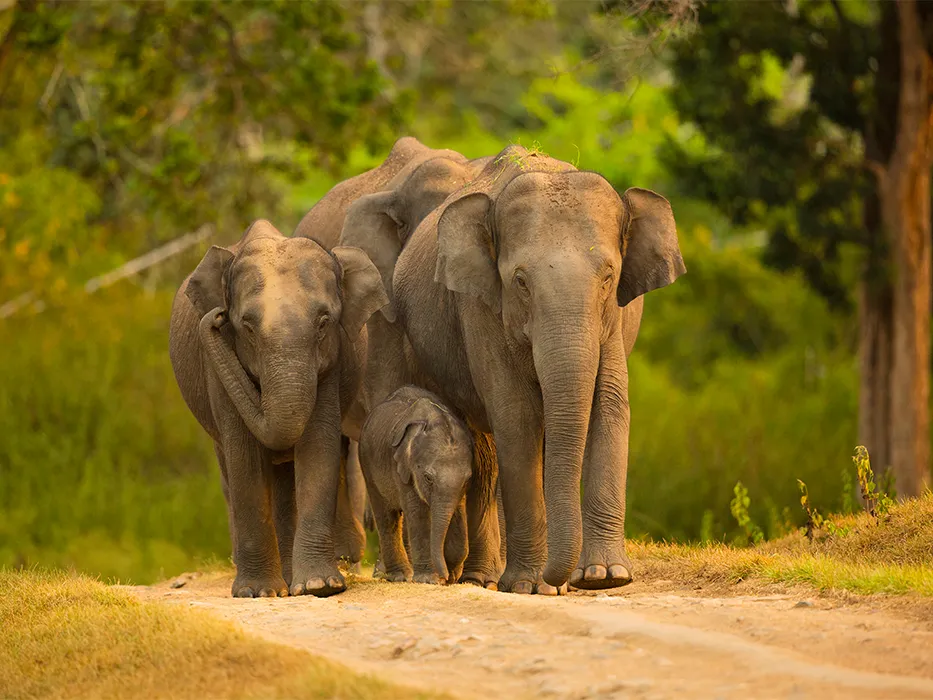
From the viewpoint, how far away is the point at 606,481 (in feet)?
33.8

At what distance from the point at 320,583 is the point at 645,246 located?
2.76 metres

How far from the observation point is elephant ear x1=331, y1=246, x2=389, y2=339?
11.4m

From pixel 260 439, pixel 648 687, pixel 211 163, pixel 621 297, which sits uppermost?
pixel 211 163

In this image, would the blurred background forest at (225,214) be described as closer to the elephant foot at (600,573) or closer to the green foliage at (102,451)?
the green foliage at (102,451)

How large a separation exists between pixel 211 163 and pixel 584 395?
40.9 ft

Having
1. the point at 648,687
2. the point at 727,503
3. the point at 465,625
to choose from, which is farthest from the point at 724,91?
the point at 648,687

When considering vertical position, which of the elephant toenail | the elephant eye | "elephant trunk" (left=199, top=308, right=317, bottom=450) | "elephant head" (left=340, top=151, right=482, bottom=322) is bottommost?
the elephant toenail

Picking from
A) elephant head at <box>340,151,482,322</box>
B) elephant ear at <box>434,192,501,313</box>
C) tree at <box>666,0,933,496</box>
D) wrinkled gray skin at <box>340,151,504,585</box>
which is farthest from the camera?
tree at <box>666,0,933,496</box>

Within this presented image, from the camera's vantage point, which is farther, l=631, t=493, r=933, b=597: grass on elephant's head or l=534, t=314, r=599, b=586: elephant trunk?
l=534, t=314, r=599, b=586: elephant trunk

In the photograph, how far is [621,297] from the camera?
10.8 m

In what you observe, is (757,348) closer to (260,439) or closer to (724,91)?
(724,91)

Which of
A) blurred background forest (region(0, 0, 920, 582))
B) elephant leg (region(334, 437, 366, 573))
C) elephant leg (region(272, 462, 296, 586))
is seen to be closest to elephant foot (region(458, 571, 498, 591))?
elephant leg (region(272, 462, 296, 586))

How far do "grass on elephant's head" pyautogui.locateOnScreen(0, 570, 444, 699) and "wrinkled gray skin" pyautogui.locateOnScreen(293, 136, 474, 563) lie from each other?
3.77m

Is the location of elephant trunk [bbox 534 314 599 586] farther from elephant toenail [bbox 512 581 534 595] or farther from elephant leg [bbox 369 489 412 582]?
elephant leg [bbox 369 489 412 582]
